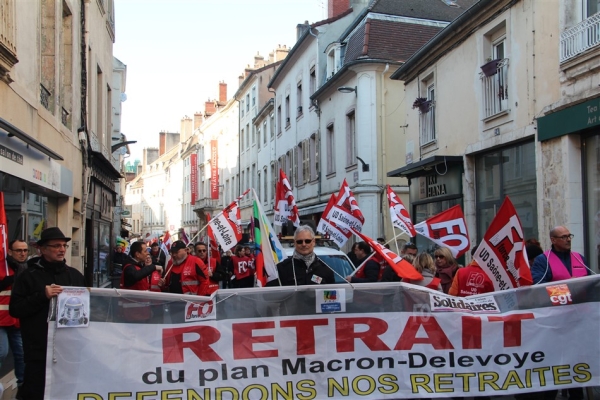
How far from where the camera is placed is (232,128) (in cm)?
5050

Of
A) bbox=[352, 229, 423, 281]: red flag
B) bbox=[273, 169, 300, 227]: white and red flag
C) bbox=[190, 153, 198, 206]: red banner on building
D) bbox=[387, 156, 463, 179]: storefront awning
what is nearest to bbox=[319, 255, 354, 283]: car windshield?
bbox=[273, 169, 300, 227]: white and red flag

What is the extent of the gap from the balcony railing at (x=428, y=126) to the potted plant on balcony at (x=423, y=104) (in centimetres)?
8

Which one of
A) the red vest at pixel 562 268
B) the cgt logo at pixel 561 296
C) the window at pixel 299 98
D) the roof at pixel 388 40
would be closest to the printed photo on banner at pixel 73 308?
the cgt logo at pixel 561 296

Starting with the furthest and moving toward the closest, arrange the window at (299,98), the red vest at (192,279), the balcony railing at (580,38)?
the window at (299,98), the balcony railing at (580,38), the red vest at (192,279)

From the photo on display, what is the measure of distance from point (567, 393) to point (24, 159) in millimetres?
7903

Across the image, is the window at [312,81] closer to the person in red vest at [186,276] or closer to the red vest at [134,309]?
the person in red vest at [186,276]

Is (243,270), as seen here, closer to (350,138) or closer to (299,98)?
(350,138)

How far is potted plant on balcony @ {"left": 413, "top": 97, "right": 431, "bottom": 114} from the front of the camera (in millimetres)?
16609

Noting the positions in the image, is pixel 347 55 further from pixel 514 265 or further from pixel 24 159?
pixel 514 265

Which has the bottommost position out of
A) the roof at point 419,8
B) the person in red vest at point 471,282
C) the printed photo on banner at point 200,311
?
the printed photo on banner at point 200,311

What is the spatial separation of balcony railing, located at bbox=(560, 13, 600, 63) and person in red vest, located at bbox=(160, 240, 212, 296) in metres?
6.64

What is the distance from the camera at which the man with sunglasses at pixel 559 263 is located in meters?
6.60

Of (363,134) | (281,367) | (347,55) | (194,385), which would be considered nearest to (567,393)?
(281,367)

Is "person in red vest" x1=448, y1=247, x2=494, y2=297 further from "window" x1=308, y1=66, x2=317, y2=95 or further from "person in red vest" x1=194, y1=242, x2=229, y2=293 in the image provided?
"window" x1=308, y1=66, x2=317, y2=95
